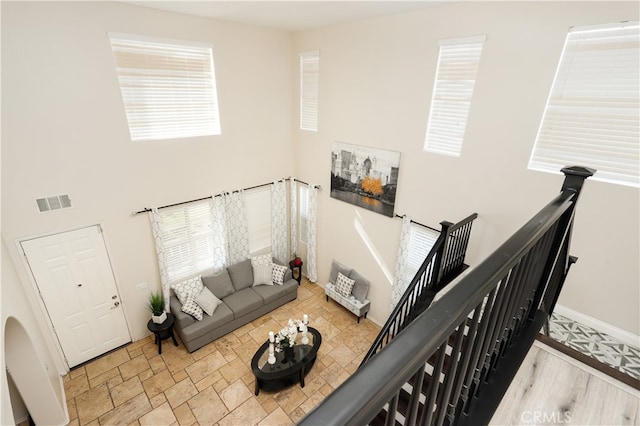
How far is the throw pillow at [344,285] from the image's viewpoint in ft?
20.9

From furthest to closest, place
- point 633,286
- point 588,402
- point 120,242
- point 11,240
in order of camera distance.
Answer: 1. point 120,242
2. point 11,240
3. point 633,286
4. point 588,402

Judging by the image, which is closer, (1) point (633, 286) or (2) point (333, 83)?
(1) point (633, 286)

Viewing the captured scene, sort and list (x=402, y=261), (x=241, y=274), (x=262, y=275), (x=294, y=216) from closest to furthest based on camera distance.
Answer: (x=402, y=261)
(x=241, y=274)
(x=262, y=275)
(x=294, y=216)

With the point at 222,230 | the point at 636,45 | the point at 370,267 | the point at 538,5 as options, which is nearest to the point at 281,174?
the point at 222,230

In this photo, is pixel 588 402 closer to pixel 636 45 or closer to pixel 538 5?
pixel 636 45

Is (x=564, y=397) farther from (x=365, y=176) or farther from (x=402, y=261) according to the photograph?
(x=365, y=176)

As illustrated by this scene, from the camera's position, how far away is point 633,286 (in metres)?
3.24

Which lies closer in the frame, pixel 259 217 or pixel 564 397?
pixel 564 397

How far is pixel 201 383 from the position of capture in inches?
196

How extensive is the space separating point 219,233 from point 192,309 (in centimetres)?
148

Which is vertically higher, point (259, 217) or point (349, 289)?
point (259, 217)

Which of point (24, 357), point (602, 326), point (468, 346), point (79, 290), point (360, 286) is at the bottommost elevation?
point (360, 286)

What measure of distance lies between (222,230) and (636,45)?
244 inches

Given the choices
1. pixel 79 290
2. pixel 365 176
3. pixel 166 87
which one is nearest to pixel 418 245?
pixel 365 176
